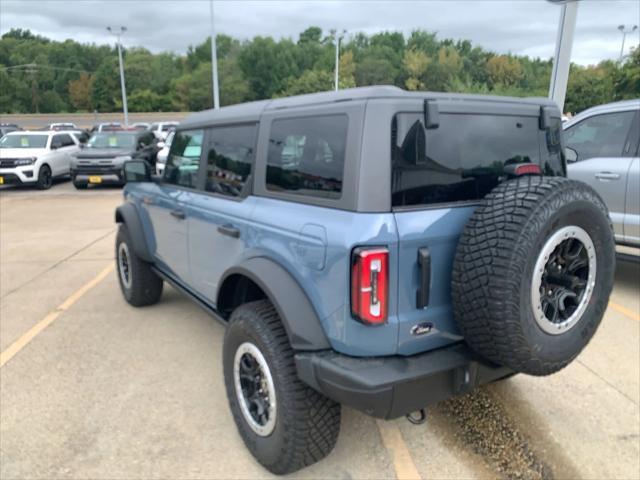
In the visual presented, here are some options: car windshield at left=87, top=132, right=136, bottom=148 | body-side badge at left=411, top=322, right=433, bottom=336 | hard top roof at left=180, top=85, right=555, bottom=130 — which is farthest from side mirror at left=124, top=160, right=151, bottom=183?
car windshield at left=87, top=132, right=136, bottom=148

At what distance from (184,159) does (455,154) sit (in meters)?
2.18

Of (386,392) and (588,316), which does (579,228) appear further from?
(386,392)

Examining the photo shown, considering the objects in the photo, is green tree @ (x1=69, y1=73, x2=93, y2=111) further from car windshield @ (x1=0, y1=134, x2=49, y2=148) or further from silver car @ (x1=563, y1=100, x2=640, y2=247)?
silver car @ (x1=563, y1=100, x2=640, y2=247)

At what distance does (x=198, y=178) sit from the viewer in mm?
3410

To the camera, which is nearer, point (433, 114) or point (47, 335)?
point (433, 114)

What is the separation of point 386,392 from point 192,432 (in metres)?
1.46

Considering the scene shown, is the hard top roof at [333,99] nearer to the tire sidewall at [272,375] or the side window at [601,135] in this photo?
the tire sidewall at [272,375]

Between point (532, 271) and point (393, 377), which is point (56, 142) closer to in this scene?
point (393, 377)

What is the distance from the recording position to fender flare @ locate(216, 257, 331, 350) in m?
2.16

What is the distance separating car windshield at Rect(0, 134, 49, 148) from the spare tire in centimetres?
1599

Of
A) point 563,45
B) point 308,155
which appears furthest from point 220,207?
point 563,45

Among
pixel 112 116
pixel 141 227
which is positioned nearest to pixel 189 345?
pixel 141 227

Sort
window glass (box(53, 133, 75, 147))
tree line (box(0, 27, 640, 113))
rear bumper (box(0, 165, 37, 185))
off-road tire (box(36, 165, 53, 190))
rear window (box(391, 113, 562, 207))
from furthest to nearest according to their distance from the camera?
1. tree line (box(0, 27, 640, 113))
2. window glass (box(53, 133, 75, 147))
3. off-road tire (box(36, 165, 53, 190))
4. rear bumper (box(0, 165, 37, 185))
5. rear window (box(391, 113, 562, 207))

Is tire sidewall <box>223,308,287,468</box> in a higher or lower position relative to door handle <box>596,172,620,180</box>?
lower
